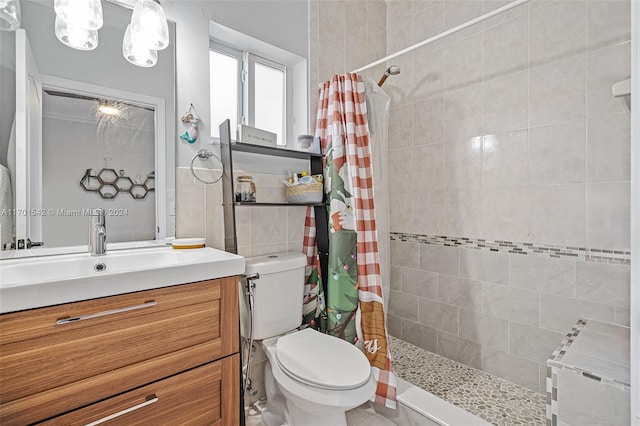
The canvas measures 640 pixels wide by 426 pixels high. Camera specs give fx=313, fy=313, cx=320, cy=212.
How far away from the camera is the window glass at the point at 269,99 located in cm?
202

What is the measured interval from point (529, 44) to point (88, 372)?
8.24 feet

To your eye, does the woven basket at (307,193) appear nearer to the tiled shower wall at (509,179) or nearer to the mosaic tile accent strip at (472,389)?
the tiled shower wall at (509,179)

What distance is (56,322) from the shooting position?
83cm

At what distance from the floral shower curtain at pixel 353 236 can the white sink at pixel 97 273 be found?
0.71 meters

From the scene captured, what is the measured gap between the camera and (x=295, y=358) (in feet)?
4.40

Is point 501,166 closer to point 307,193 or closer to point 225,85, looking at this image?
point 307,193

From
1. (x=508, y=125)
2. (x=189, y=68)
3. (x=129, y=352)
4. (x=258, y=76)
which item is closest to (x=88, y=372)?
(x=129, y=352)

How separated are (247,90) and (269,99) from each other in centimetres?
18

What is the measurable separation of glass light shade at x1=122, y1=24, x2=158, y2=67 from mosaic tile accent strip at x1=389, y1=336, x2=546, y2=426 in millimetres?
2174

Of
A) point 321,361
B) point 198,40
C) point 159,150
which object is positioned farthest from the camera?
point 198,40

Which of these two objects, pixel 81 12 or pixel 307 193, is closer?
pixel 81 12

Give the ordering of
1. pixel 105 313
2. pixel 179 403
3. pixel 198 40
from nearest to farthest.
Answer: pixel 105 313
pixel 179 403
pixel 198 40

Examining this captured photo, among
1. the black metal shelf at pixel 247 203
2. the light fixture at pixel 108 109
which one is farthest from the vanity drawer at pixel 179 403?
the light fixture at pixel 108 109

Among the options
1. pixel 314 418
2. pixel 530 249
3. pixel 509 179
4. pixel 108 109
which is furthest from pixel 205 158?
pixel 530 249
